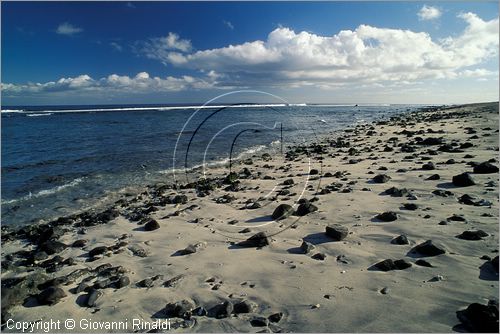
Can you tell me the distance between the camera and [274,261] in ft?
20.7

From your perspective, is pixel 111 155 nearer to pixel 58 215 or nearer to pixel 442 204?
pixel 58 215

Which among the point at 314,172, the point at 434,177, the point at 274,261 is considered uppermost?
the point at 434,177

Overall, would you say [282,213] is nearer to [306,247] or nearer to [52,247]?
[306,247]

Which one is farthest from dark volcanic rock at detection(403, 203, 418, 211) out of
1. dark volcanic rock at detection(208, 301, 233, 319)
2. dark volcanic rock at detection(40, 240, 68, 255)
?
dark volcanic rock at detection(40, 240, 68, 255)

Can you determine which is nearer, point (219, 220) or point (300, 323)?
point (300, 323)

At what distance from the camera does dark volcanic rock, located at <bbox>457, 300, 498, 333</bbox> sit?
3.84 meters

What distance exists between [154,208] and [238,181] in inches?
179

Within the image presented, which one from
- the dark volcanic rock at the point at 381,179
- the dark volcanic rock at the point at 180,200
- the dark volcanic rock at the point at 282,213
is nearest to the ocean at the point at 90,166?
the dark volcanic rock at the point at 180,200

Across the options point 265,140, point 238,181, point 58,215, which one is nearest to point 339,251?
point 238,181

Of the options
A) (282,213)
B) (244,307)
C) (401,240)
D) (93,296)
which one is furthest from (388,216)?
(93,296)

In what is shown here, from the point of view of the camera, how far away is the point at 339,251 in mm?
6449

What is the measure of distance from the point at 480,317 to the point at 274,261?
11.2 ft

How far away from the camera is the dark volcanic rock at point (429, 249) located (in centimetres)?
584

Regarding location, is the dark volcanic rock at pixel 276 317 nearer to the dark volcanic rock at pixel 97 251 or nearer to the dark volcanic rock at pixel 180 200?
the dark volcanic rock at pixel 97 251
